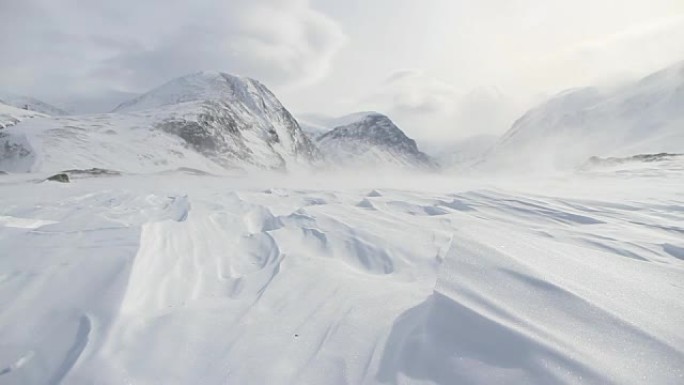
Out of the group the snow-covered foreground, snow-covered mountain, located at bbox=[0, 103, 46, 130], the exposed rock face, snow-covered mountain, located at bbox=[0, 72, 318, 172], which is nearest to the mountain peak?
the exposed rock face

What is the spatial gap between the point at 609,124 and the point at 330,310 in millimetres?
149829

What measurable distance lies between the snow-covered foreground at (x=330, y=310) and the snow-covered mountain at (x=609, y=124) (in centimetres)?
8281

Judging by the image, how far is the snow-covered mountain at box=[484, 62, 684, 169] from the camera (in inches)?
3784

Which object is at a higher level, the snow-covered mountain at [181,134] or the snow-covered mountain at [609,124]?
the snow-covered mountain at [609,124]

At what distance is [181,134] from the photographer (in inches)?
3046

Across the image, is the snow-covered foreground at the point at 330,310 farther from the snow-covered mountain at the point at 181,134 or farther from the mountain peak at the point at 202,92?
the mountain peak at the point at 202,92

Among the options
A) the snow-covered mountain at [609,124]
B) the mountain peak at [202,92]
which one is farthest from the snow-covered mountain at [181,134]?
the snow-covered mountain at [609,124]

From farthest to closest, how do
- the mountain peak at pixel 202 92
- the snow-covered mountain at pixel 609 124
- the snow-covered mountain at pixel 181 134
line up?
the mountain peak at pixel 202 92, the snow-covered mountain at pixel 609 124, the snow-covered mountain at pixel 181 134

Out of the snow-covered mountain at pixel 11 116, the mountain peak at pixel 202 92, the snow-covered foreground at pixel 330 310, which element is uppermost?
the mountain peak at pixel 202 92

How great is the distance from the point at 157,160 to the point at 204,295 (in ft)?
208

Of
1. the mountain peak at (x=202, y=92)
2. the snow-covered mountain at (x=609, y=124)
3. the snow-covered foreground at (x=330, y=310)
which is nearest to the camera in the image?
the snow-covered foreground at (x=330, y=310)

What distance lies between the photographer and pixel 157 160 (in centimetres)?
6056

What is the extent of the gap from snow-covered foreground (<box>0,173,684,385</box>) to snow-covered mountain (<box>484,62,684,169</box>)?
82.8m

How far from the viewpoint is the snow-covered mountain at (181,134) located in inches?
1943
